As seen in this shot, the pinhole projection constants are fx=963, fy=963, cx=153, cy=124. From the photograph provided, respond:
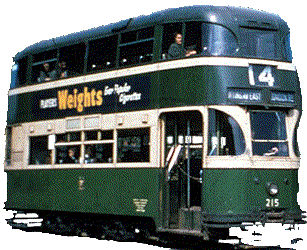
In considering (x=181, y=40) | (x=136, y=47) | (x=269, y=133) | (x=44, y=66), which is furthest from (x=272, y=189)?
(x=44, y=66)

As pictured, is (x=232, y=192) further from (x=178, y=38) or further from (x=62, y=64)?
(x=62, y=64)

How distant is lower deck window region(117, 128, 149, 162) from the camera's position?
19703 mm

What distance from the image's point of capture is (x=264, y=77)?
18703mm

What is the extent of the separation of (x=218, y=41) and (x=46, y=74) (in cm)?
615

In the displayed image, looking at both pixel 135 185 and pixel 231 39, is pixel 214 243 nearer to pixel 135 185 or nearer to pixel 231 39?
pixel 135 185

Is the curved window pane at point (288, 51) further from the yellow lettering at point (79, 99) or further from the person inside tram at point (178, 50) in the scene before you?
the yellow lettering at point (79, 99)

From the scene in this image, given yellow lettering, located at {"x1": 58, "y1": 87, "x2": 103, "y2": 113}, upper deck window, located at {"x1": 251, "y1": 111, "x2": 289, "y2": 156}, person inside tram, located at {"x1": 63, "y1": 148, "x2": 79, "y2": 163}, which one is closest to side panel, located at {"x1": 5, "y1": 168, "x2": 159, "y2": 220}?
person inside tram, located at {"x1": 63, "y1": 148, "x2": 79, "y2": 163}

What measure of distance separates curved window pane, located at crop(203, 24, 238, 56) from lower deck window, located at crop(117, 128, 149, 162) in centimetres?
228

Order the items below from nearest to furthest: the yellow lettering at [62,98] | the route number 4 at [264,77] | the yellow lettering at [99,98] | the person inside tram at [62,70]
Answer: the route number 4 at [264,77] → the yellow lettering at [99,98] → the yellow lettering at [62,98] → the person inside tram at [62,70]

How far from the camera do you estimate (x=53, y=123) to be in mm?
22766

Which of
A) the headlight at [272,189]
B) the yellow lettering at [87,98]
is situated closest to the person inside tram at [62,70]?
the yellow lettering at [87,98]

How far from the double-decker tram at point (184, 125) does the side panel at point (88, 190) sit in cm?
4

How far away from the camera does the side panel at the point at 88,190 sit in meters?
19.6

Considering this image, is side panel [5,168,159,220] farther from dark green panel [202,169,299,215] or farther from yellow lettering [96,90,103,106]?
yellow lettering [96,90,103,106]
